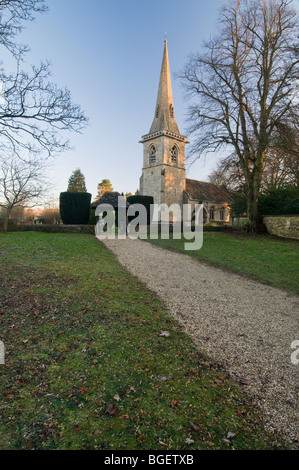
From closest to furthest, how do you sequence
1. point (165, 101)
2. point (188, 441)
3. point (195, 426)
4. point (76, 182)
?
Answer: point (188, 441) → point (195, 426) → point (165, 101) → point (76, 182)

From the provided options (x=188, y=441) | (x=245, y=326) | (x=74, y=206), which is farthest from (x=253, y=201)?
(x=188, y=441)

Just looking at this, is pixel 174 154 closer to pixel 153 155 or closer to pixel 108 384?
pixel 153 155

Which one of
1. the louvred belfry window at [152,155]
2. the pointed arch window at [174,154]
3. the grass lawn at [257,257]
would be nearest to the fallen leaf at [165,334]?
the grass lawn at [257,257]

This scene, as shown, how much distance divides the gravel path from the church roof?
26.8 m

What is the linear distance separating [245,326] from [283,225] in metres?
15.2

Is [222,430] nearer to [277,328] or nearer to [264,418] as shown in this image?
[264,418]

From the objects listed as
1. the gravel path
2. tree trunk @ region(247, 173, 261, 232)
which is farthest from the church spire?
the gravel path

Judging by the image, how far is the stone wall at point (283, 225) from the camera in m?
16.7

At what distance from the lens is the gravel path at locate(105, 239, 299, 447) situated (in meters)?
2.82

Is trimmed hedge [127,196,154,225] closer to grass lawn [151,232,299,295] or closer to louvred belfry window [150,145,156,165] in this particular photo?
louvred belfry window [150,145,156,165]

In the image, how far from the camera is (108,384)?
2.77 m

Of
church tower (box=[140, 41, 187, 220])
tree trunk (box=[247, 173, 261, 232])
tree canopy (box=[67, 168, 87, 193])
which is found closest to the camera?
tree trunk (box=[247, 173, 261, 232])

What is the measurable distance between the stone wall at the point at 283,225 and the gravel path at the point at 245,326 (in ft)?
34.7

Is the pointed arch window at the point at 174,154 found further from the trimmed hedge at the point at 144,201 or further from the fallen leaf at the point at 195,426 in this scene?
the fallen leaf at the point at 195,426
